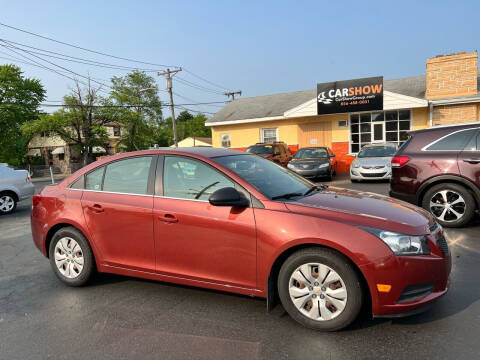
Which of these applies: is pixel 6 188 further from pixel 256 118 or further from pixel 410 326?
pixel 256 118

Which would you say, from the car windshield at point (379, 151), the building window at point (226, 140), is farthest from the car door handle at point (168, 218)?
the building window at point (226, 140)

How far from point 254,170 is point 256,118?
1815 cm

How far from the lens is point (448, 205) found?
5.99m

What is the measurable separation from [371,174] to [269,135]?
10.1 m

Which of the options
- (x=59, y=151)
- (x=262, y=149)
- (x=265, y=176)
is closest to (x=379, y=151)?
(x=262, y=149)

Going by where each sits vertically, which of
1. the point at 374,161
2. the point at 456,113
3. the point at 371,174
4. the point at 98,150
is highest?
the point at 456,113

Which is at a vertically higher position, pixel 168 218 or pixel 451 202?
pixel 168 218

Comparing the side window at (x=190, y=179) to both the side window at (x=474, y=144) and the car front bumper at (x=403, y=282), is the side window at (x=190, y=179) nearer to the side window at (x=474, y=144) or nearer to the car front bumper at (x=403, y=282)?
the car front bumper at (x=403, y=282)

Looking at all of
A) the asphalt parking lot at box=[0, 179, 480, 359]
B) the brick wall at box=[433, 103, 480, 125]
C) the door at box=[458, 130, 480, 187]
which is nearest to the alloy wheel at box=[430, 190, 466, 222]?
the door at box=[458, 130, 480, 187]

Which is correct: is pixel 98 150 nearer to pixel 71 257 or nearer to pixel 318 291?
pixel 71 257

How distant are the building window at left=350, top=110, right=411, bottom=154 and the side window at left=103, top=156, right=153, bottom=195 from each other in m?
16.4

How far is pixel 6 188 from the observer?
989cm

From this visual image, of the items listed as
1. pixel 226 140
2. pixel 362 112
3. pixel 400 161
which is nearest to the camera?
pixel 400 161

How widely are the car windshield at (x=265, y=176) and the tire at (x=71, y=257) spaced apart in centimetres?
186
